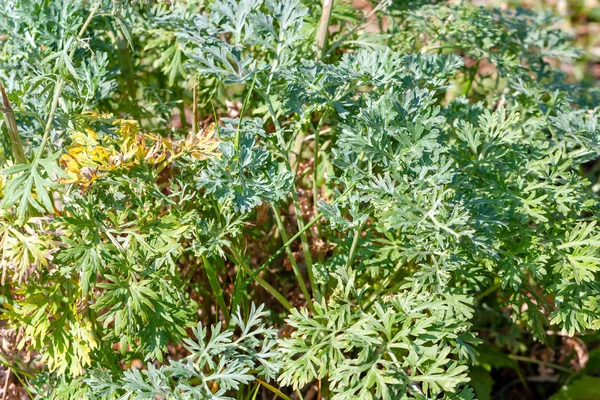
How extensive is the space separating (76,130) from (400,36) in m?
1.15

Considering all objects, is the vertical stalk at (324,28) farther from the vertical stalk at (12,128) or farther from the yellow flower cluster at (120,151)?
the vertical stalk at (12,128)

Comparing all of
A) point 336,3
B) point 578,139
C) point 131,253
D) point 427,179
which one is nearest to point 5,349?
point 131,253

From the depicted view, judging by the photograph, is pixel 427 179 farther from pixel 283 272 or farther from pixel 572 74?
pixel 572 74

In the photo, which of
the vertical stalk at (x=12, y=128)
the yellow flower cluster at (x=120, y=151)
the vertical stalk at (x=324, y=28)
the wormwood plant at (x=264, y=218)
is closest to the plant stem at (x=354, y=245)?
the wormwood plant at (x=264, y=218)

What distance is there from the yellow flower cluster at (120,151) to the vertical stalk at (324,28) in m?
0.51

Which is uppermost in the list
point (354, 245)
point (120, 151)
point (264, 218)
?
point (120, 151)

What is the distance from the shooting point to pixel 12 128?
164 centimetres

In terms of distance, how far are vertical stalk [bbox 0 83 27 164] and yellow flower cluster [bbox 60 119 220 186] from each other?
100mm

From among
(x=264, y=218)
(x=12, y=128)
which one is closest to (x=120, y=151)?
(x=12, y=128)

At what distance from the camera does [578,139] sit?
192cm

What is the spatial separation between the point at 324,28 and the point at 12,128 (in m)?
0.96

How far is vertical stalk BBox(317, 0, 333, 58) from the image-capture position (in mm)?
2064

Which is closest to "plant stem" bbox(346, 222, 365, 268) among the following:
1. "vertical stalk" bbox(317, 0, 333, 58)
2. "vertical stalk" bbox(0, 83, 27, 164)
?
"vertical stalk" bbox(317, 0, 333, 58)

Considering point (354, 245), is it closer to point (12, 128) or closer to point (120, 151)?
point (120, 151)
